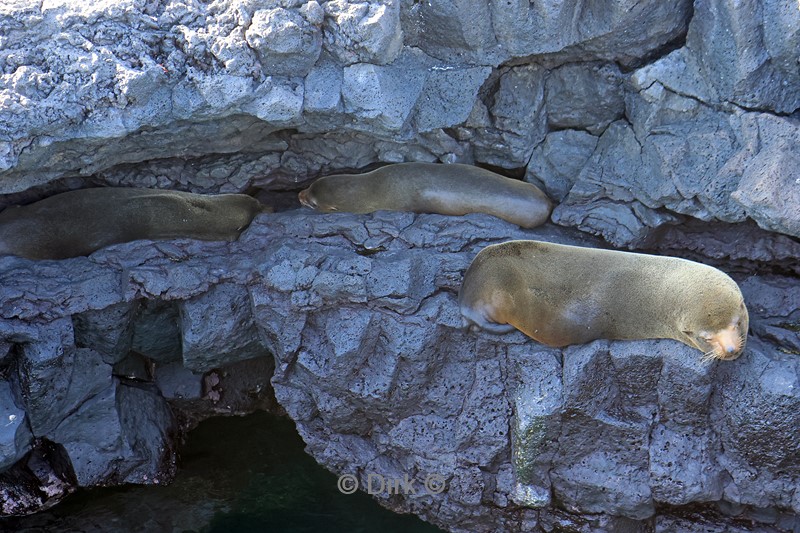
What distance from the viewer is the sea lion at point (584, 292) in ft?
15.9

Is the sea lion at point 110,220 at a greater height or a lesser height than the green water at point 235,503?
greater

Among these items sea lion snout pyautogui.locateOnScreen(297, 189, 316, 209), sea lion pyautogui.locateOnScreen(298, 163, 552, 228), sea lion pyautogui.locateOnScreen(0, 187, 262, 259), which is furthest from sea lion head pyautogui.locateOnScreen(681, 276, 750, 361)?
sea lion pyautogui.locateOnScreen(0, 187, 262, 259)

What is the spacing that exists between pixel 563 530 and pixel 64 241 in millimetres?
3873

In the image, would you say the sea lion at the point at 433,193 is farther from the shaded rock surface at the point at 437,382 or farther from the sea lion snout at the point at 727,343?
the sea lion snout at the point at 727,343

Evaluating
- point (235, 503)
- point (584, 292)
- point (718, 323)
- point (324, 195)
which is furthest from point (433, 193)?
point (235, 503)

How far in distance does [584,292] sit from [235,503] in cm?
264

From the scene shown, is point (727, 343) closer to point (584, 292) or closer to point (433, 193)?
point (584, 292)

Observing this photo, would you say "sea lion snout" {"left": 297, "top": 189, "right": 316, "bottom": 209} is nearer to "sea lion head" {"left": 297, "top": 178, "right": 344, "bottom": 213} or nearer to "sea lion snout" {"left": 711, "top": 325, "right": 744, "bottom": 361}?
"sea lion head" {"left": 297, "top": 178, "right": 344, "bottom": 213}

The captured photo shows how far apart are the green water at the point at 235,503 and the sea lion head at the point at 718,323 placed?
→ 211cm

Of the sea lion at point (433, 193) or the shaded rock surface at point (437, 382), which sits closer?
the shaded rock surface at point (437, 382)

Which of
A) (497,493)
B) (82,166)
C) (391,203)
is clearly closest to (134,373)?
(82,166)

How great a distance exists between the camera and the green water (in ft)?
17.0

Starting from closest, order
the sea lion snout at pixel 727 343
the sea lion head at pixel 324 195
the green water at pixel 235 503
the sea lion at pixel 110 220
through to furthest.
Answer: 1. the sea lion snout at pixel 727 343
2. the green water at pixel 235 503
3. the sea lion at pixel 110 220
4. the sea lion head at pixel 324 195

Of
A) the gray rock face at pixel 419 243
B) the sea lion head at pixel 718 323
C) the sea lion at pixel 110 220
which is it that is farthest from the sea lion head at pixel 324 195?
the sea lion head at pixel 718 323
